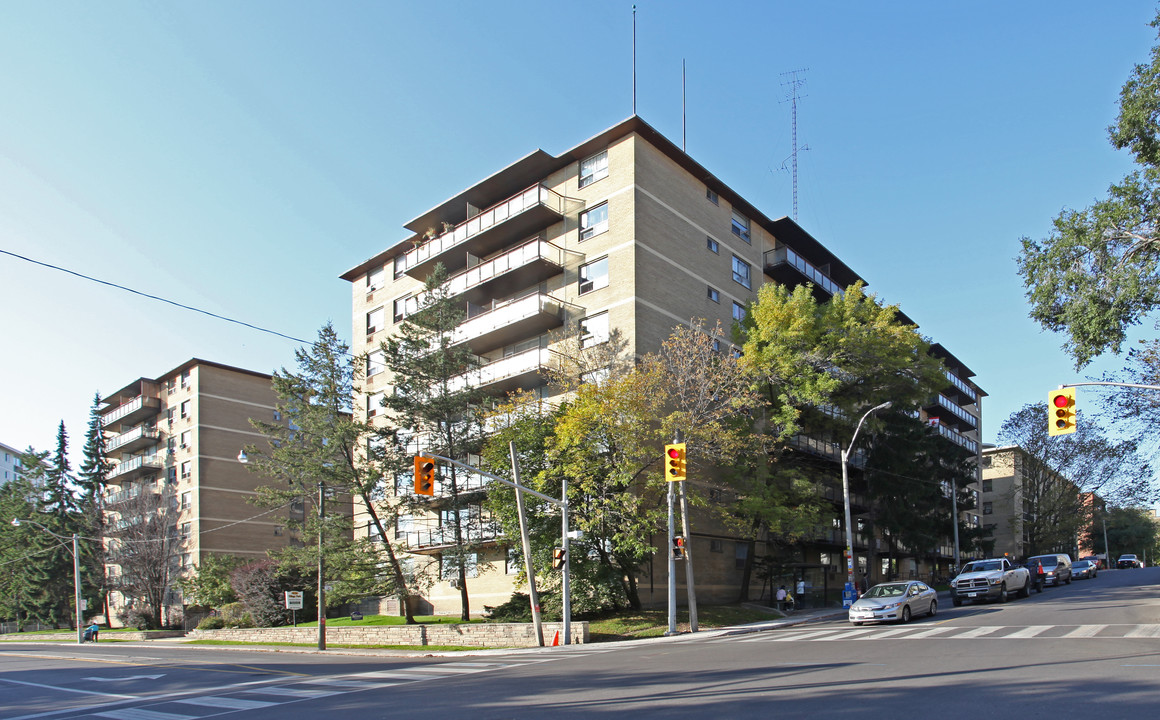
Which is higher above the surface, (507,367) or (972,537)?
(507,367)

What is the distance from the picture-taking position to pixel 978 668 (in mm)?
13070

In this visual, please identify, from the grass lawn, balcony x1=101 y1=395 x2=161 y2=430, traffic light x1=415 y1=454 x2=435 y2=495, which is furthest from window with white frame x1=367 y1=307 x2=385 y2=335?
balcony x1=101 y1=395 x2=161 y2=430

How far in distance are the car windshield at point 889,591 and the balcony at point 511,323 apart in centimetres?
1909

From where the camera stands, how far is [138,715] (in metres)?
14.2

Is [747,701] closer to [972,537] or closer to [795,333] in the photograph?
[795,333]

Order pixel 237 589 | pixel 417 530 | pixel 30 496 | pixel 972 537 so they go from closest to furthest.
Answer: pixel 417 530
pixel 237 589
pixel 972 537
pixel 30 496

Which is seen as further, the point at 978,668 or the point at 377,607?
the point at 377,607

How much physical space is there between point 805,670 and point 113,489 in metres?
77.3

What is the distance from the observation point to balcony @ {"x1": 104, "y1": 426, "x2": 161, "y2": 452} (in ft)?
233

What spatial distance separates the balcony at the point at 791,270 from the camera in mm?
47188

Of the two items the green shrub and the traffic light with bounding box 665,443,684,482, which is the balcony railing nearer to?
the traffic light with bounding box 665,443,684,482

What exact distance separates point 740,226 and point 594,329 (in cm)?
1349

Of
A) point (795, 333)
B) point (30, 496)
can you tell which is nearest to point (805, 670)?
point (795, 333)

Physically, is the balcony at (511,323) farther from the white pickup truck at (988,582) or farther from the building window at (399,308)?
the white pickup truck at (988,582)
